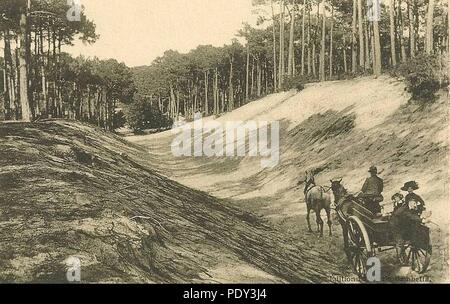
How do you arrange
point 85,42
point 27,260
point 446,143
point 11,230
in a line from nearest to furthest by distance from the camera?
point 27,260 < point 11,230 < point 446,143 < point 85,42

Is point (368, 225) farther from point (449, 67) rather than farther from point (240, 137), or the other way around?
point (240, 137)

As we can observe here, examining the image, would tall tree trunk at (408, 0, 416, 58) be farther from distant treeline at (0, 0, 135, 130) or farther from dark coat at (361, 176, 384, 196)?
dark coat at (361, 176, 384, 196)

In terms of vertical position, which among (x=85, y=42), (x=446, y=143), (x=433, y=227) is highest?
(x=85, y=42)

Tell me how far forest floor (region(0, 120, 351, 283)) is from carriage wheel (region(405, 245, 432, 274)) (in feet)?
4.49

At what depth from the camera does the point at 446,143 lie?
12695mm

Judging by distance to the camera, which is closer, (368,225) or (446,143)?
(368,225)

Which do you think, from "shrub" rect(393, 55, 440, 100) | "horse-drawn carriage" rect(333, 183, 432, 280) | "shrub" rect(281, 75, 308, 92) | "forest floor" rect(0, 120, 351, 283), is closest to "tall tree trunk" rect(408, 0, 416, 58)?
"shrub" rect(281, 75, 308, 92)

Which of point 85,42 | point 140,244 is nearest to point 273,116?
point 85,42

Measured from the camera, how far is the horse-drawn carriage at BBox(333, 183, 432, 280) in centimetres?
862

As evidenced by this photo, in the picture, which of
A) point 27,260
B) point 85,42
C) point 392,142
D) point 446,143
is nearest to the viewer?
point 27,260

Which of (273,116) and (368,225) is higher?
(273,116)

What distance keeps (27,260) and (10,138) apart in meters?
7.27

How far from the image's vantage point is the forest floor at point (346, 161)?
11.0 m

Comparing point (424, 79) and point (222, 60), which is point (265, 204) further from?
point (222, 60)
